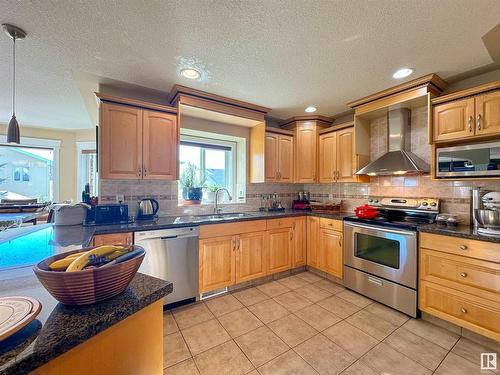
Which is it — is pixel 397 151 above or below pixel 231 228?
above

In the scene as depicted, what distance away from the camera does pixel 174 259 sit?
2332 millimetres

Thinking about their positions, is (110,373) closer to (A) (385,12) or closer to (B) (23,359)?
(B) (23,359)

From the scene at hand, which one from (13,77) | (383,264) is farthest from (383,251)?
(13,77)

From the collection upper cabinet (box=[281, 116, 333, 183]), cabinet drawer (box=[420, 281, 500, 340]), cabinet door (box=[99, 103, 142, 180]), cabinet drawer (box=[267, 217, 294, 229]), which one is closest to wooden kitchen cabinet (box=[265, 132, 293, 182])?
upper cabinet (box=[281, 116, 333, 183])

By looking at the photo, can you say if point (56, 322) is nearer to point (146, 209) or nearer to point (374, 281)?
point (146, 209)

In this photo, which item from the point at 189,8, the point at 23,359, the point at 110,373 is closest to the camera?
the point at 23,359

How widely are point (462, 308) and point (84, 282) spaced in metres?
2.72

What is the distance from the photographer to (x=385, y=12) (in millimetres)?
1441

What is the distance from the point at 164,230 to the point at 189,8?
6.12 feet

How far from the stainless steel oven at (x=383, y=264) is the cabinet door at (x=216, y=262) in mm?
1461

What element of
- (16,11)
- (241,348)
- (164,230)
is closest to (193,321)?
(241,348)

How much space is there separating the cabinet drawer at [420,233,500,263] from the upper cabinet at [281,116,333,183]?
172 centimetres

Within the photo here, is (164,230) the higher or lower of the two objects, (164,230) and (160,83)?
the lower

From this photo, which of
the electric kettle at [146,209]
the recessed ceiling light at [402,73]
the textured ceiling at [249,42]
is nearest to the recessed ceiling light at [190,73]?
the textured ceiling at [249,42]
